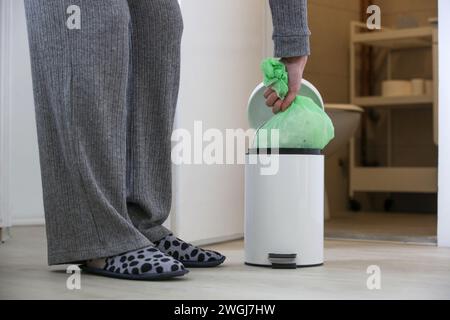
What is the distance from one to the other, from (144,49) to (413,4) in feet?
9.50

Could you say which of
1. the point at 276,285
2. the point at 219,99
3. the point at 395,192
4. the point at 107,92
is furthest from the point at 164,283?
the point at 395,192

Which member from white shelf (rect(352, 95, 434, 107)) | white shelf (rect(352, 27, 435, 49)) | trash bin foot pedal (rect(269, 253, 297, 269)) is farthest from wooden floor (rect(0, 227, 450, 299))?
white shelf (rect(352, 27, 435, 49))

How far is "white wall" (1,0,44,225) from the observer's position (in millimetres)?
3012

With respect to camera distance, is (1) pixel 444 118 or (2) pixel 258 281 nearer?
(2) pixel 258 281

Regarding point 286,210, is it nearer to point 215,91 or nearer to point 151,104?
point 151,104

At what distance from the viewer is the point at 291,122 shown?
155 cm

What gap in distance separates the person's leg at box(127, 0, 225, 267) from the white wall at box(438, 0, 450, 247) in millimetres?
1010

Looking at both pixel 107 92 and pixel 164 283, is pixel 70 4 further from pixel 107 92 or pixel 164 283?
pixel 164 283

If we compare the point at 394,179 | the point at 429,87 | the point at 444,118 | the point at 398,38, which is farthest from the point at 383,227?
the point at 398,38

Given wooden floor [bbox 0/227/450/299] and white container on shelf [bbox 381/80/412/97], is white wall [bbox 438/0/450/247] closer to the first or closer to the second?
wooden floor [bbox 0/227/450/299]

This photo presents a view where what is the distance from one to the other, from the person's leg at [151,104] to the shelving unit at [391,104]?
2.32m

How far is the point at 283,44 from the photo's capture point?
146 centimetres

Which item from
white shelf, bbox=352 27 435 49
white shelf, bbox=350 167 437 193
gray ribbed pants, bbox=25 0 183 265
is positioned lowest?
white shelf, bbox=350 167 437 193

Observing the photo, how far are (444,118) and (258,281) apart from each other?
1.06m
